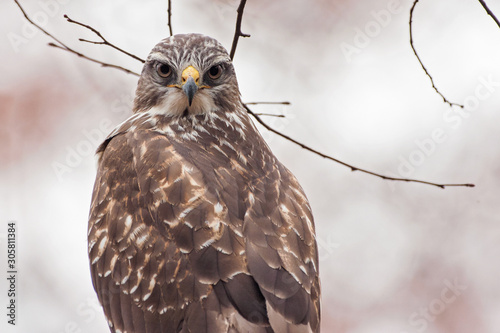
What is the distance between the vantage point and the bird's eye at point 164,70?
5133 mm

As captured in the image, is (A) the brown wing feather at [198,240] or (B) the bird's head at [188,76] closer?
(A) the brown wing feather at [198,240]

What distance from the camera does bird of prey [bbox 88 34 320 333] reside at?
4141mm

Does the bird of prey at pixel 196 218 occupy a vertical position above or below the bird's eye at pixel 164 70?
below

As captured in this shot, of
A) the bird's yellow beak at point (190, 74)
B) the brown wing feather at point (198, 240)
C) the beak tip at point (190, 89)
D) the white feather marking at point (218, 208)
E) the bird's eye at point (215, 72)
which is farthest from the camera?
the bird's eye at point (215, 72)

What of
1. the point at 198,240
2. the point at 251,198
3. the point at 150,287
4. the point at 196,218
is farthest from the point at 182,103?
the point at 150,287

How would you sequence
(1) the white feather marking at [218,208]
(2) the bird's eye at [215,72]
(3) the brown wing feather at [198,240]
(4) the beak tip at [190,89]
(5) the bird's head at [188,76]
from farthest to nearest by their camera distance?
1. (2) the bird's eye at [215,72]
2. (5) the bird's head at [188,76]
3. (4) the beak tip at [190,89]
4. (1) the white feather marking at [218,208]
5. (3) the brown wing feather at [198,240]

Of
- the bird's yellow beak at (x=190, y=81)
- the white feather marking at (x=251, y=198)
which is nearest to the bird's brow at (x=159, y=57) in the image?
the bird's yellow beak at (x=190, y=81)

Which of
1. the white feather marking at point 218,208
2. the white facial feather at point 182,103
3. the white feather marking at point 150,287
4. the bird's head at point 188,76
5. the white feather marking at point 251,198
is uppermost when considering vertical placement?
the bird's head at point 188,76

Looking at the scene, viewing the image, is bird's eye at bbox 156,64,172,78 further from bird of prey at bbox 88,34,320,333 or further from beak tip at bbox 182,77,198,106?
beak tip at bbox 182,77,198,106

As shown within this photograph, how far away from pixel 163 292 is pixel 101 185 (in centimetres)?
93

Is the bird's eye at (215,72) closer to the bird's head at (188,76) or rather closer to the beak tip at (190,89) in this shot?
the bird's head at (188,76)

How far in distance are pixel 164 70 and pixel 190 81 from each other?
0.39 m

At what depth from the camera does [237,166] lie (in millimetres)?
4766

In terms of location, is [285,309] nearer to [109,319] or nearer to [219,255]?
[219,255]
